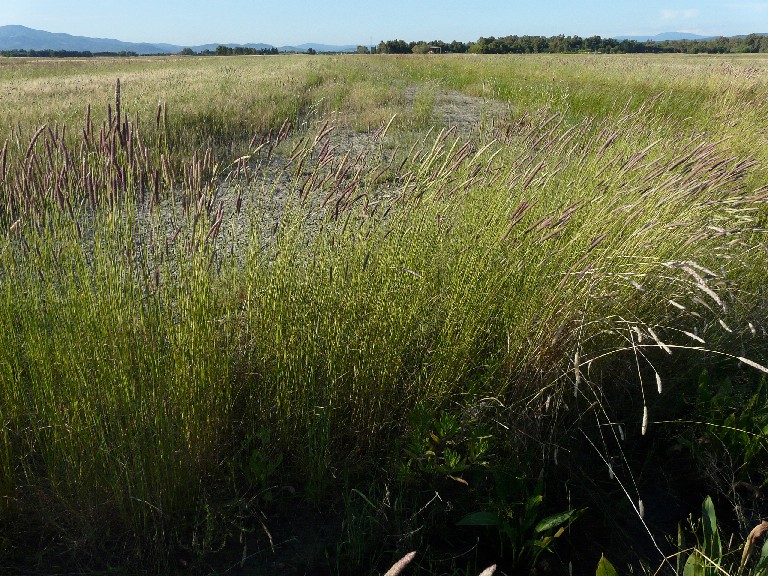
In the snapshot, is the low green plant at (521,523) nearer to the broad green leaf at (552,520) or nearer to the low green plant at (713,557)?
the broad green leaf at (552,520)

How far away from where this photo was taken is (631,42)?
63.6m

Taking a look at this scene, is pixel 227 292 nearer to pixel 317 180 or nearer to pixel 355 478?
pixel 317 180

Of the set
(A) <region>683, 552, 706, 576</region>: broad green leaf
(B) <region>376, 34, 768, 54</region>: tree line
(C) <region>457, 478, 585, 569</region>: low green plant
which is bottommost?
(C) <region>457, 478, 585, 569</region>: low green plant

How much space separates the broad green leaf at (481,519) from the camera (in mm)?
1697

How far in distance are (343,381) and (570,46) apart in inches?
2784

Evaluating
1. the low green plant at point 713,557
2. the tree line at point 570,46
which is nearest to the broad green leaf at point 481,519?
the low green plant at point 713,557

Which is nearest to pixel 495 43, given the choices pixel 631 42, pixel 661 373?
pixel 631 42

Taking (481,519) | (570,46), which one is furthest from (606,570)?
(570,46)

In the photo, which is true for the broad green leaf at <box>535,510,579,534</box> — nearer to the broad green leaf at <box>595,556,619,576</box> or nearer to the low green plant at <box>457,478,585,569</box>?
the low green plant at <box>457,478,585,569</box>

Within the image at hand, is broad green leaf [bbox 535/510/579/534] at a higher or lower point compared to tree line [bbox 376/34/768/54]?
lower

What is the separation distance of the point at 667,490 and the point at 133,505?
1772 mm

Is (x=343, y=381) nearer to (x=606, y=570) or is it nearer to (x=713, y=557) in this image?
(x=606, y=570)

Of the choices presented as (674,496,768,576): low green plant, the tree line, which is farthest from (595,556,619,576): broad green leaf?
the tree line

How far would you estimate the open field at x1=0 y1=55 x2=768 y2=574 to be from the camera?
1583mm
